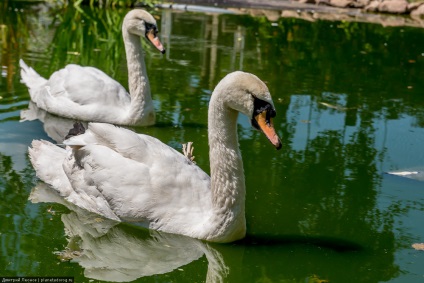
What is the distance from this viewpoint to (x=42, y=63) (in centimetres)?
1066

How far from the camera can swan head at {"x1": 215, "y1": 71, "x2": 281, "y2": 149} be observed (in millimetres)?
4930

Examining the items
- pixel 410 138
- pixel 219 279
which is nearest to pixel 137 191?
pixel 219 279

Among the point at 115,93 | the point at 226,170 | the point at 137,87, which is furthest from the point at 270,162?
the point at 226,170

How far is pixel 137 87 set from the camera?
806cm

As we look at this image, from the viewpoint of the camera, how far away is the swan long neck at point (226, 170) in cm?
516

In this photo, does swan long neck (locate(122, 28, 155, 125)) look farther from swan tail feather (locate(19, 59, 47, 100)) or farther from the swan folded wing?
swan tail feather (locate(19, 59, 47, 100))

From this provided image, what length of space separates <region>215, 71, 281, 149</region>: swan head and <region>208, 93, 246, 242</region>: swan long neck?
16 centimetres

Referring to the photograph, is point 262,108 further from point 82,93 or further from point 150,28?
point 82,93

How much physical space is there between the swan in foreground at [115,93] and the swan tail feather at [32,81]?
1.20 feet

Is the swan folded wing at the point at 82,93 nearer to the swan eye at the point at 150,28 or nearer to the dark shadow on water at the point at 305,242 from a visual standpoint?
the swan eye at the point at 150,28

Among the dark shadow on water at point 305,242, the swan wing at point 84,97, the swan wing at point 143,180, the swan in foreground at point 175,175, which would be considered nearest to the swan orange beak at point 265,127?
the swan in foreground at point 175,175

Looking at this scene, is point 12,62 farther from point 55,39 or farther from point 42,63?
point 55,39

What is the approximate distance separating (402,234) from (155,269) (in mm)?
1980

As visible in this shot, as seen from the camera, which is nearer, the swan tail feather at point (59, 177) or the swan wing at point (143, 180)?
the swan wing at point (143, 180)
